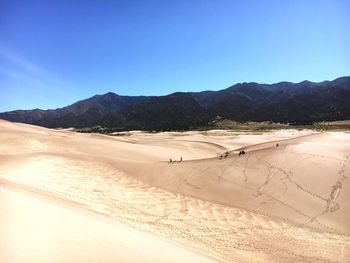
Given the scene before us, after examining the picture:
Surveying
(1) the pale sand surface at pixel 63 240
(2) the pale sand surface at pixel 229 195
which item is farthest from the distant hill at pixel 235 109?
(1) the pale sand surface at pixel 63 240

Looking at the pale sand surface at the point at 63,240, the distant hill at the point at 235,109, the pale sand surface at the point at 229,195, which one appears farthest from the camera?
the distant hill at the point at 235,109

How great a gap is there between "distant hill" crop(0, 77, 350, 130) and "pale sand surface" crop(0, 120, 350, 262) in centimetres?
6840

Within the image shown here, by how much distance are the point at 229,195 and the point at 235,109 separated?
11923 cm

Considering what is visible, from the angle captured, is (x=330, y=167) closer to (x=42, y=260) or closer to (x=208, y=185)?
(x=208, y=185)

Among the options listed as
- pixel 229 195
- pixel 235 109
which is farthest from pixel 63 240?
pixel 235 109

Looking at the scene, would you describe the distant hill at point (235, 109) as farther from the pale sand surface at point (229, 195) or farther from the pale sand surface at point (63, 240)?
the pale sand surface at point (63, 240)

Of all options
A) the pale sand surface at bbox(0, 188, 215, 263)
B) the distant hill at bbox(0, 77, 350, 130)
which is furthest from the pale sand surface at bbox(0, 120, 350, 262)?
the distant hill at bbox(0, 77, 350, 130)

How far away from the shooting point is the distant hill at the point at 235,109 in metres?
97.6

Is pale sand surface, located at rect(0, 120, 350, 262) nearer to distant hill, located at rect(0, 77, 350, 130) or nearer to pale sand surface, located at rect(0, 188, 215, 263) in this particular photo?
pale sand surface, located at rect(0, 188, 215, 263)

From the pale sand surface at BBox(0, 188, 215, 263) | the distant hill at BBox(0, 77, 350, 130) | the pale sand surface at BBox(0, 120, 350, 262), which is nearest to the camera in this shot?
the pale sand surface at BBox(0, 188, 215, 263)

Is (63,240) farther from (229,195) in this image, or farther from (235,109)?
(235,109)

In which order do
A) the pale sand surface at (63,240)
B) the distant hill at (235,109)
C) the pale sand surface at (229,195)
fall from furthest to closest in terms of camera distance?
the distant hill at (235,109) → the pale sand surface at (229,195) → the pale sand surface at (63,240)

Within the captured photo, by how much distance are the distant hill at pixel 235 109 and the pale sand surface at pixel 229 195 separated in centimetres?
6840

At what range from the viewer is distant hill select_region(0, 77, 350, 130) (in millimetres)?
97562
